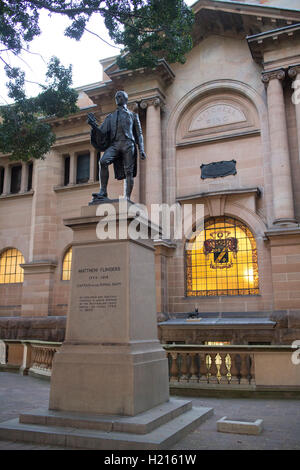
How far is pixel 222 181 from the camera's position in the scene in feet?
58.6

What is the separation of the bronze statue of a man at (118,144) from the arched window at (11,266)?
16837 mm

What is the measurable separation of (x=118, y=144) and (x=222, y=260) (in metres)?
10.4

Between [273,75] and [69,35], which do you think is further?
[273,75]

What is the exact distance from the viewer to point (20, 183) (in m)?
25.0

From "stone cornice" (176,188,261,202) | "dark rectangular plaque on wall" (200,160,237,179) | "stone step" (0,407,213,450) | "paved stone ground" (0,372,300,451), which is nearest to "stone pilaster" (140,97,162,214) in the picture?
"stone cornice" (176,188,261,202)

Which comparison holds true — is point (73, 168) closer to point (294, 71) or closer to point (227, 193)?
point (227, 193)

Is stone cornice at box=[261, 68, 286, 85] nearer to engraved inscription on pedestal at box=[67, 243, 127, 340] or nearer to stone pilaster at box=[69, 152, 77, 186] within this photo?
stone pilaster at box=[69, 152, 77, 186]

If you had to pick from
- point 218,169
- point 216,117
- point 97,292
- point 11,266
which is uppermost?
point 216,117

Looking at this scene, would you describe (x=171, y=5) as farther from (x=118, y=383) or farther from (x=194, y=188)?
(x=118, y=383)

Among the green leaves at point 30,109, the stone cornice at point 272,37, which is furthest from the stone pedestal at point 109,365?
the stone cornice at point 272,37

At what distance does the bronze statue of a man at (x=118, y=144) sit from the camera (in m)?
7.80

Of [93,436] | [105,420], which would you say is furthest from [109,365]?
[93,436]

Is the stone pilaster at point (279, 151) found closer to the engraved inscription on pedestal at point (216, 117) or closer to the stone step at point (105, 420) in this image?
the engraved inscription on pedestal at point (216, 117)

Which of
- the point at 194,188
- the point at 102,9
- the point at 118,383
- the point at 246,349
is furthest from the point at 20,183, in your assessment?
the point at 118,383
